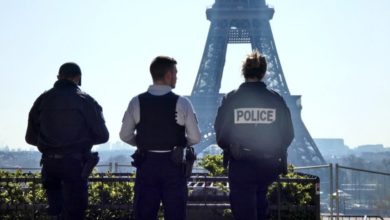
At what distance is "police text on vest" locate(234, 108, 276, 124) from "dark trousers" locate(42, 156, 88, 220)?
166 centimetres

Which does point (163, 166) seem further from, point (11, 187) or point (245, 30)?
point (245, 30)

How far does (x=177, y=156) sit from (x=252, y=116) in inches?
31.5

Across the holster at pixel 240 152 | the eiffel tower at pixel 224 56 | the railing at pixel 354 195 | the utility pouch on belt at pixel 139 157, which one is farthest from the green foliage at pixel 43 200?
the eiffel tower at pixel 224 56

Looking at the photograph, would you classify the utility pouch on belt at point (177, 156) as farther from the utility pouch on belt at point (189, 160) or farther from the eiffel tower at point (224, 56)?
the eiffel tower at point (224, 56)

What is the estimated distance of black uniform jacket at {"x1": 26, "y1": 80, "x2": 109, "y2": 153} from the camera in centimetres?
565

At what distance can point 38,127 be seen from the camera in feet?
19.5

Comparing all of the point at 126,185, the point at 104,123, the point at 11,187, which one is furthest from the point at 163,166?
the point at 11,187

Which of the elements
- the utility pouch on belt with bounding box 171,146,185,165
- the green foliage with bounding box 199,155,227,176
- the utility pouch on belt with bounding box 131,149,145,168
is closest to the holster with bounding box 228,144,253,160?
the utility pouch on belt with bounding box 171,146,185,165

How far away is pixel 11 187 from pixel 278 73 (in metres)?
45.5

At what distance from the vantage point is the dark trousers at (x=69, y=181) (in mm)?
5633

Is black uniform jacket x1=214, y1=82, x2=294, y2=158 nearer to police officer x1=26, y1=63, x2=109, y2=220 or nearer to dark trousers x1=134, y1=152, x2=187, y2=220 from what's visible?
dark trousers x1=134, y1=152, x2=187, y2=220

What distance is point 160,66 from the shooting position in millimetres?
5285

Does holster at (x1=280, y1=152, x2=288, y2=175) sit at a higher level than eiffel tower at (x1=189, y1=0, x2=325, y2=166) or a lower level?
lower

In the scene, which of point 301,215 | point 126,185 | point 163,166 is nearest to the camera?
point 163,166
